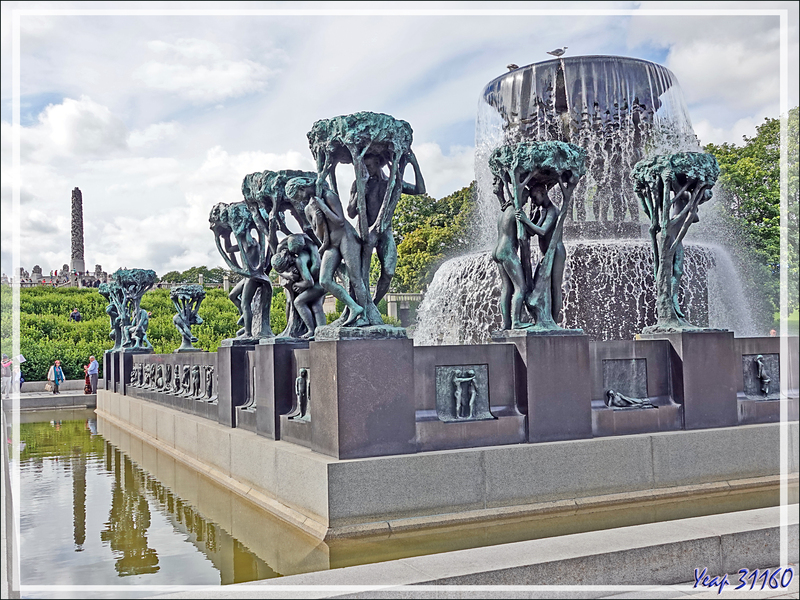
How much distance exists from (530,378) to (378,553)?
8.33 feet

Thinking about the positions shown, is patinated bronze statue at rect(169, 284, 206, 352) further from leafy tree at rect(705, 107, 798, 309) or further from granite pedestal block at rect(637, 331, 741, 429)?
leafy tree at rect(705, 107, 798, 309)

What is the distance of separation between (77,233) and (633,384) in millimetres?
96534

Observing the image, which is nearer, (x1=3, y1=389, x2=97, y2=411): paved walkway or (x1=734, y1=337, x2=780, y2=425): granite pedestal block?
(x1=734, y1=337, x2=780, y2=425): granite pedestal block

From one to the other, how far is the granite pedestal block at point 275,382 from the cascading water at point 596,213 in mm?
7558

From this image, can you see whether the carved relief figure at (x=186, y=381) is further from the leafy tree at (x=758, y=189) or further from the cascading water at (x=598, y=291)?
the leafy tree at (x=758, y=189)

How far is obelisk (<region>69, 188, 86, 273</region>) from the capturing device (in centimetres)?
9450

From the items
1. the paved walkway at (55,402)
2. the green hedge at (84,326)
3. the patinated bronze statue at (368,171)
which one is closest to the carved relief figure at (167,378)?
the patinated bronze statue at (368,171)

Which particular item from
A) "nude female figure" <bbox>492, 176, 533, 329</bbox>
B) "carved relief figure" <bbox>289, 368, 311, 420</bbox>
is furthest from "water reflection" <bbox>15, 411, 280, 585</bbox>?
"nude female figure" <bbox>492, 176, 533, 329</bbox>

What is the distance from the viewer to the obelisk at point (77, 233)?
94500 millimetres

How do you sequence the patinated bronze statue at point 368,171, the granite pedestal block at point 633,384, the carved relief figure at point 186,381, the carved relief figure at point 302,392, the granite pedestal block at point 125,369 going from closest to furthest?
the patinated bronze statue at point 368,171 < the carved relief figure at point 302,392 < the granite pedestal block at point 633,384 < the carved relief figure at point 186,381 < the granite pedestal block at point 125,369

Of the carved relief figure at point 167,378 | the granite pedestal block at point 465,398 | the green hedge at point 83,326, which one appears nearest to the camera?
the granite pedestal block at point 465,398

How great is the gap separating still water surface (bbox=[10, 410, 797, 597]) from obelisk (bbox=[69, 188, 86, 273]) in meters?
91.1

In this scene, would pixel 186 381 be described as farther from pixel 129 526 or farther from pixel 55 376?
pixel 55 376

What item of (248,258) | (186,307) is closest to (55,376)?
(186,307)
